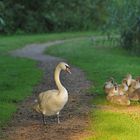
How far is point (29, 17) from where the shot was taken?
2143 inches

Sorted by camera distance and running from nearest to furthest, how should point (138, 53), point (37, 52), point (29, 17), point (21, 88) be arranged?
point (21, 88) < point (138, 53) < point (37, 52) < point (29, 17)

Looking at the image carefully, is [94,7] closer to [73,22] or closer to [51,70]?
[73,22]

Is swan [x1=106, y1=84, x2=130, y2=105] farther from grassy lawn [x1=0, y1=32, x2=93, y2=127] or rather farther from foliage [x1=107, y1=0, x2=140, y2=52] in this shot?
foliage [x1=107, y1=0, x2=140, y2=52]

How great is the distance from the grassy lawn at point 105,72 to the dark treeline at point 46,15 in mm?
16324

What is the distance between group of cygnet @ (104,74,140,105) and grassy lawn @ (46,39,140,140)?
23cm

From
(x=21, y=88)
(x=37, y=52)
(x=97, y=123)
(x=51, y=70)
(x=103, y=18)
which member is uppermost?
(x=97, y=123)

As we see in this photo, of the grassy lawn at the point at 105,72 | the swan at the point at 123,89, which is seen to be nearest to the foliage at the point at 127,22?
the grassy lawn at the point at 105,72

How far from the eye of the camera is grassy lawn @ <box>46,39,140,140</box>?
1155cm

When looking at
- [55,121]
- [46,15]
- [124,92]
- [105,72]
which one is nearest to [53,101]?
[55,121]

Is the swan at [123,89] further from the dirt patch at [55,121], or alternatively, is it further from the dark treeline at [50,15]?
the dark treeline at [50,15]

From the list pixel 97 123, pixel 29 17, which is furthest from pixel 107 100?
pixel 29 17

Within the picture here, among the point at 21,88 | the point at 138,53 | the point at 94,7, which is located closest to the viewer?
the point at 21,88

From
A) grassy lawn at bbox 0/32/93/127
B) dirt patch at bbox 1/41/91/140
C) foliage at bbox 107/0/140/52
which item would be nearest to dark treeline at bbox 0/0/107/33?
foliage at bbox 107/0/140/52

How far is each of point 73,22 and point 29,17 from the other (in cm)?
485
